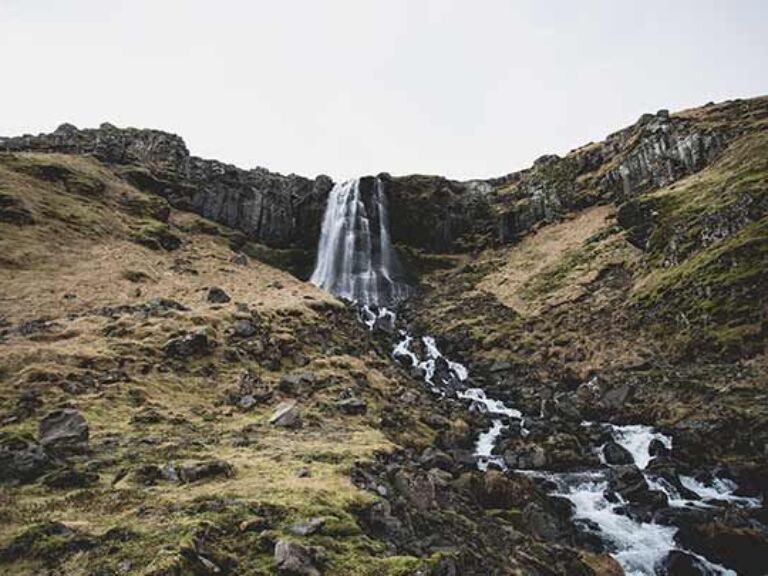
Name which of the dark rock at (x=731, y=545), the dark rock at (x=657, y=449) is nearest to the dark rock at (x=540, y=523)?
the dark rock at (x=731, y=545)

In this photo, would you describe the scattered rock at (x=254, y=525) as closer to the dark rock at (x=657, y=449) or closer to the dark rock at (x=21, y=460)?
the dark rock at (x=21, y=460)

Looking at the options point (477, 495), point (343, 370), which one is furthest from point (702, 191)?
point (477, 495)

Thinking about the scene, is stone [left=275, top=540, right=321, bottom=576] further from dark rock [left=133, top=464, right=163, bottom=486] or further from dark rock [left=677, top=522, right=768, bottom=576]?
dark rock [left=677, top=522, right=768, bottom=576]

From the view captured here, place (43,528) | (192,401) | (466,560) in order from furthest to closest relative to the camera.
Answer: (192,401) < (466,560) < (43,528)

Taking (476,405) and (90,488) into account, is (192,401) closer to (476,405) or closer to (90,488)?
(90,488)

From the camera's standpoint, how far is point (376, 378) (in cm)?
3594

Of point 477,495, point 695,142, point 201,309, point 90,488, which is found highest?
point 695,142

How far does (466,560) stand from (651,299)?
37.1 meters

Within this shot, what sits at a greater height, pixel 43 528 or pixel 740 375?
pixel 43 528

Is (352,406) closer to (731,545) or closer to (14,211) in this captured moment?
(731,545)

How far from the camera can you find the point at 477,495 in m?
22.0

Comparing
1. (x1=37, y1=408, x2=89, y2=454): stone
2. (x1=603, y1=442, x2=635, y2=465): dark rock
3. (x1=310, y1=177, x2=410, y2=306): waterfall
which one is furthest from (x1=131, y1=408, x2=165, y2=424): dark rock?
(x1=310, y1=177, x2=410, y2=306): waterfall

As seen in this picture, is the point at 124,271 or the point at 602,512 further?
the point at 124,271

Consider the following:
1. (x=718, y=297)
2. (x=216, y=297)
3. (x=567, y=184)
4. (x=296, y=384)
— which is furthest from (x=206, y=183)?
(x=718, y=297)
